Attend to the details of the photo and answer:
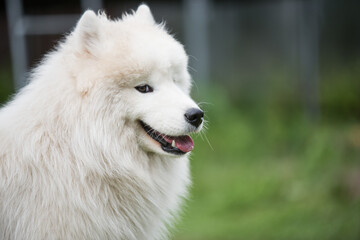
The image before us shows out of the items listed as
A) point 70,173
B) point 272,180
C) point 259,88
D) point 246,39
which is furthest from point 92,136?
point 246,39

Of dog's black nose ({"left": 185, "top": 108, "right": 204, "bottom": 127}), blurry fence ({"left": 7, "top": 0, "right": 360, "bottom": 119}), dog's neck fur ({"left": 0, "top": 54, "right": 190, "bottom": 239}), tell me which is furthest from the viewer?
blurry fence ({"left": 7, "top": 0, "right": 360, "bottom": 119})

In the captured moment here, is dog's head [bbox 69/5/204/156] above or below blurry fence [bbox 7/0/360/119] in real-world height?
above

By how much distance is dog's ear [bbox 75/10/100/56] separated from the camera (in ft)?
10.7

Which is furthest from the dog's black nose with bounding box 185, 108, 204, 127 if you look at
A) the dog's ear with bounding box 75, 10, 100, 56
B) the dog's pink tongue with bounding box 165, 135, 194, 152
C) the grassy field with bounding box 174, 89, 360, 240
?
the grassy field with bounding box 174, 89, 360, 240

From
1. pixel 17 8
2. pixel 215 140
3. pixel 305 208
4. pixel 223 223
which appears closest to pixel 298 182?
pixel 305 208

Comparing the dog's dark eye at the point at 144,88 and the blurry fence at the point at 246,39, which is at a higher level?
the dog's dark eye at the point at 144,88

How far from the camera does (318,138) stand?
752 centimetres

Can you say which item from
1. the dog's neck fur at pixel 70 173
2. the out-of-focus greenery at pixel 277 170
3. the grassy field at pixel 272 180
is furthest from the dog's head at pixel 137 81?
the out-of-focus greenery at pixel 277 170

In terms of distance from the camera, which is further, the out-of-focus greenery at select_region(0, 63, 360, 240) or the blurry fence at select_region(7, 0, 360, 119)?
the blurry fence at select_region(7, 0, 360, 119)

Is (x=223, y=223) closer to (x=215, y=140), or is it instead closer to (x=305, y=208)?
(x=305, y=208)

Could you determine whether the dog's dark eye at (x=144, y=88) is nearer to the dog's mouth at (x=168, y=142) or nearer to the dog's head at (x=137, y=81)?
the dog's head at (x=137, y=81)

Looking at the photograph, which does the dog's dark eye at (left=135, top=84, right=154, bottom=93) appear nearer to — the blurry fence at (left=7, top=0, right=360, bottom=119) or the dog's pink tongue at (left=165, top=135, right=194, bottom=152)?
the dog's pink tongue at (left=165, top=135, right=194, bottom=152)

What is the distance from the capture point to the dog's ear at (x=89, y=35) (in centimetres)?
325

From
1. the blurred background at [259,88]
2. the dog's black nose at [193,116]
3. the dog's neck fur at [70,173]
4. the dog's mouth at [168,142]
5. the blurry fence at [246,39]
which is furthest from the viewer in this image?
the blurry fence at [246,39]
